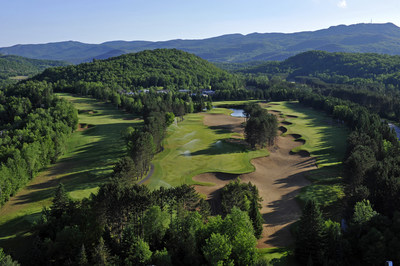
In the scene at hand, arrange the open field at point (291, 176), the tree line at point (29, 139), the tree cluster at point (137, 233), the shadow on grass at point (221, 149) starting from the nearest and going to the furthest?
the tree cluster at point (137, 233) → the open field at point (291, 176) → the tree line at point (29, 139) → the shadow on grass at point (221, 149)

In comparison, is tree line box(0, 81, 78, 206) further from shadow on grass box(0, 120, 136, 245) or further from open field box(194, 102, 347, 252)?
open field box(194, 102, 347, 252)

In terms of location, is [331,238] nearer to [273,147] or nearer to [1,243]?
[1,243]

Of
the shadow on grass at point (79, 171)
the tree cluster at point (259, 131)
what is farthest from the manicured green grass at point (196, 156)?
the shadow on grass at point (79, 171)

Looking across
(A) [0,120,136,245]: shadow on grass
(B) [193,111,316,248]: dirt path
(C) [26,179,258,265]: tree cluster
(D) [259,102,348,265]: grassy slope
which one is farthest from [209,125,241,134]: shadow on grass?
(C) [26,179,258,265]: tree cluster

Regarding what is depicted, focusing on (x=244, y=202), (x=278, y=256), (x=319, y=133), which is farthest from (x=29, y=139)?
(x=319, y=133)

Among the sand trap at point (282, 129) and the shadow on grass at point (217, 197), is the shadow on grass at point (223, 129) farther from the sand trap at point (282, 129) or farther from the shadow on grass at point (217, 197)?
the shadow on grass at point (217, 197)
